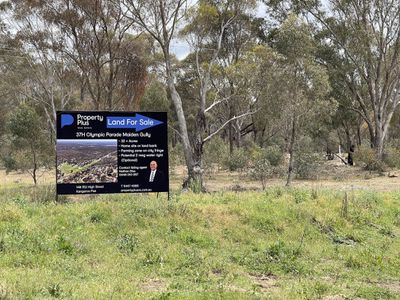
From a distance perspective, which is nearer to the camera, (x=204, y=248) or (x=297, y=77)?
(x=204, y=248)

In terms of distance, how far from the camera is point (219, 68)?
33.6m

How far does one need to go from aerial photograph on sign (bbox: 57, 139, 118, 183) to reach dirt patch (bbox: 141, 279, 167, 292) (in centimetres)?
437

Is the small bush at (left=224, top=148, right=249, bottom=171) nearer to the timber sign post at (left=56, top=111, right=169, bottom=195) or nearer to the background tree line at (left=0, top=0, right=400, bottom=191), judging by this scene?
the background tree line at (left=0, top=0, right=400, bottom=191)

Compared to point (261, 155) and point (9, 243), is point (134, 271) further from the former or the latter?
point (261, 155)

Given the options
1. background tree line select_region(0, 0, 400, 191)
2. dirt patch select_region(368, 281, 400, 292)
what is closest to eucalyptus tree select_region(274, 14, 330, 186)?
background tree line select_region(0, 0, 400, 191)

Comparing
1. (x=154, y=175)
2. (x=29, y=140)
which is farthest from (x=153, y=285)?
(x=29, y=140)

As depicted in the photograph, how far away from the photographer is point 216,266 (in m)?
7.69

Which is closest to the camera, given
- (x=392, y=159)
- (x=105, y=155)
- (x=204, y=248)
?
(x=204, y=248)

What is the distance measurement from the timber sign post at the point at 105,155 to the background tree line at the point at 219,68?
347 inches

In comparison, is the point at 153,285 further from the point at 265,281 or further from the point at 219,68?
the point at 219,68

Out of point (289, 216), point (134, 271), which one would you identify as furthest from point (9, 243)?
point (289, 216)

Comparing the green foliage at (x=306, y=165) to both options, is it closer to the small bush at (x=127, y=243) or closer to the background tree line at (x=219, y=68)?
the background tree line at (x=219, y=68)

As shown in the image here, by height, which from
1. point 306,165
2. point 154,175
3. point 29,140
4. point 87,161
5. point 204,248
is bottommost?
point 204,248

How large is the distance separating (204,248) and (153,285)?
7.76 feet
